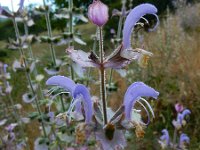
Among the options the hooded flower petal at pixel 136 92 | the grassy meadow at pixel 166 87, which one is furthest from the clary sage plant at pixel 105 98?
the grassy meadow at pixel 166 87

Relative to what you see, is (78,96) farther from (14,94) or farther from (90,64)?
(14,94)

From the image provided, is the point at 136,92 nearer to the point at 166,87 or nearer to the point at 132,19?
the point at 132,19

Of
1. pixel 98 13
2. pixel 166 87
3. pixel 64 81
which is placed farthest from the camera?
pixel 166 87

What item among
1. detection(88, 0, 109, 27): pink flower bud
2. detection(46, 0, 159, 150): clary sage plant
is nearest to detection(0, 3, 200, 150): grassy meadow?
detection(46, 0, 159, 150): clary sage plant

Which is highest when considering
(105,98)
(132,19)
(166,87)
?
(132,19)

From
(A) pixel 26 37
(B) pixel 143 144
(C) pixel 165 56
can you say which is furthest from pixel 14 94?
(A) pixel 26 37

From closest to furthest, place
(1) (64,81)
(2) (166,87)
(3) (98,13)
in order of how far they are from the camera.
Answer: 1. (3) (98,13)
2. (1) (64,81)
3. (2) (166,87)

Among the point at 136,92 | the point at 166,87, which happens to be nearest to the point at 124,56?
the point at 136,92

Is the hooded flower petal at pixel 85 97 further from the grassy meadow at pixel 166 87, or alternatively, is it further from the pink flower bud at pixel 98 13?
the grassy meadow at pixel 166 87
